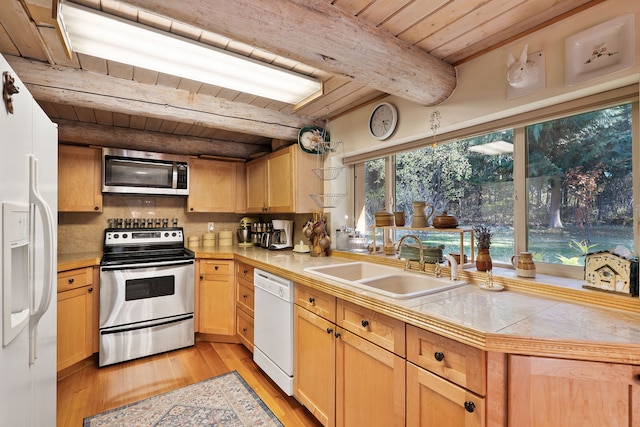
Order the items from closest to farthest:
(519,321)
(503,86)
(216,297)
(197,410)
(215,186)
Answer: (519,321)
(503,86)
(197,410)
(216,297)
(215,186)

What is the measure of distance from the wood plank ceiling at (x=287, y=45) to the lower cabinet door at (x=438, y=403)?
1432 millimetres

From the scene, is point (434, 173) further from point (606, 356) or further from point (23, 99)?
point (23, 99)

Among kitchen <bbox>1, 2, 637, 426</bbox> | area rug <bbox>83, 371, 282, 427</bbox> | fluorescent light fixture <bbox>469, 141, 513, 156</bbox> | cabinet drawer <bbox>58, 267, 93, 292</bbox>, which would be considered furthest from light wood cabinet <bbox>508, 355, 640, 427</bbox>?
cabinet drawer <bbox>58, 267, 93, 292</bbox>

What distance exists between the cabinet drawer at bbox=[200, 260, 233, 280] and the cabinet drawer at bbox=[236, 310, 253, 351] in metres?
0.42

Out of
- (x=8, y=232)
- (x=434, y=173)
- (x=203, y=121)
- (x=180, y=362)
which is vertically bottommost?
(x=180, y=362)

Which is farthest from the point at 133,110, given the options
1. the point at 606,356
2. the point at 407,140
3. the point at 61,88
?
the point at 606,356

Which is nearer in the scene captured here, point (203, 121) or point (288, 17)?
point (288, 17)

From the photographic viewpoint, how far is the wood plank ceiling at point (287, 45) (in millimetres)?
1271

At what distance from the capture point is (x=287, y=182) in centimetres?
301

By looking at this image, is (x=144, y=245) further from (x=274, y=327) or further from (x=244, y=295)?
(x=274, y=327)

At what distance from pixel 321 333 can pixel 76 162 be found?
288 centimetres

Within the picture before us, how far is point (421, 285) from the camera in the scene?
74.4 inches

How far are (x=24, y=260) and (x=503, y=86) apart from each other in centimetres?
223

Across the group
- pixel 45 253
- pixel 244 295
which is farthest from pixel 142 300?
pixel 45 253
